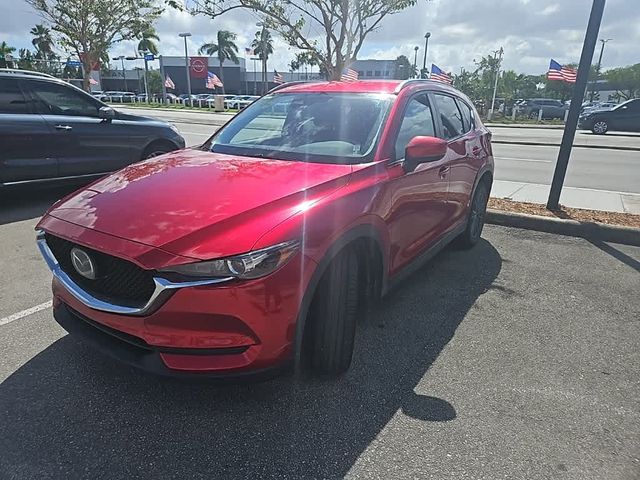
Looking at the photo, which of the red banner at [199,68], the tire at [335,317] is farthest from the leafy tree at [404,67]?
the tire at [335,317]

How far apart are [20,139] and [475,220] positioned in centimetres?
563

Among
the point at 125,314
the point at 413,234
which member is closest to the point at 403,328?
the point at 413,234

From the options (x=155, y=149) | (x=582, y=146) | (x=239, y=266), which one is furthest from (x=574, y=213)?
(x=582, y=146)

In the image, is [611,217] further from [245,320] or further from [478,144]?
[245,320]

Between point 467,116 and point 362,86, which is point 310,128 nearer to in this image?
point 362,86

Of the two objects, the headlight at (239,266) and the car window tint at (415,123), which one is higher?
the car window tint at (415,123)

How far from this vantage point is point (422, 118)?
3740mm

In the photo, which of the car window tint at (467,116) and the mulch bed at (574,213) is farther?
the mulch bed at (574,213)

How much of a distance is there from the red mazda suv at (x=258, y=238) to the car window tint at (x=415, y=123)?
0.06 feet

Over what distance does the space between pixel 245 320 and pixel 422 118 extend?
2.43 meters

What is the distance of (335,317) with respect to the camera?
2531mm

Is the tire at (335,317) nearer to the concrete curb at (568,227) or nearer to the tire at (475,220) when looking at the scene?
the tire at (475,220)

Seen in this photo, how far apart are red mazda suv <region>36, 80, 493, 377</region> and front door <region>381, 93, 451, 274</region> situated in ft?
0.06

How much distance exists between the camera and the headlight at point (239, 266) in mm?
2037
